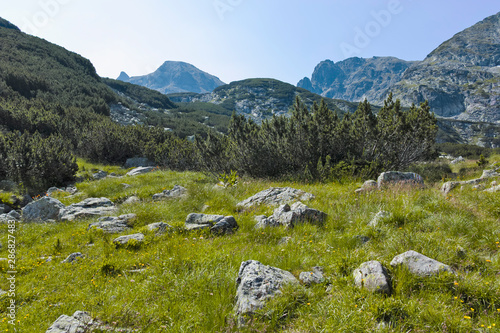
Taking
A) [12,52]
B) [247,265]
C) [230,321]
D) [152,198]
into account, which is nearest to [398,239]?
[247,265]

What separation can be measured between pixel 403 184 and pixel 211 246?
6.22m

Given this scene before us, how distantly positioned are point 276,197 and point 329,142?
7.24 meters

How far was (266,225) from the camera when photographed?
575 centimetres

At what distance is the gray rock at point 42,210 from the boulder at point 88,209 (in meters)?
0.33

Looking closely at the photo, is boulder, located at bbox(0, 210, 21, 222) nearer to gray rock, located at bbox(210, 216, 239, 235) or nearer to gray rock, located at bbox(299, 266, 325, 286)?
gray rock, located at bbox(210, 216, 239, 235)

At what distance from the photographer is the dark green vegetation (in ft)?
43.2

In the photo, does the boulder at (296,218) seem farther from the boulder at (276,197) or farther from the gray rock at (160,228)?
the gray rock at (160,228)

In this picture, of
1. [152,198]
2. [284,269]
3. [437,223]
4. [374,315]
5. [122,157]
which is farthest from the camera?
[122,157]

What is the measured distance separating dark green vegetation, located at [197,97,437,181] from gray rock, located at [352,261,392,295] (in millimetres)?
8584

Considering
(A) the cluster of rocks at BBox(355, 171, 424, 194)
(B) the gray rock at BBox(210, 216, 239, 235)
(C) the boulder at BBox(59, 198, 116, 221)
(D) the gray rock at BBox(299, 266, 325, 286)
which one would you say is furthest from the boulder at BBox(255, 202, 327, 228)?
(C) the boulder at BBox(59, 198, 116, 221)

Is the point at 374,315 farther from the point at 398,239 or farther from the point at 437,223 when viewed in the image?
the point at 437,223

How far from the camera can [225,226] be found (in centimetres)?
596

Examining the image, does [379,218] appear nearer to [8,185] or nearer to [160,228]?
[160,228]

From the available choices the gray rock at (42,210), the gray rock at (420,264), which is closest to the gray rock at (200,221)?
the gray rock at (420,264)
